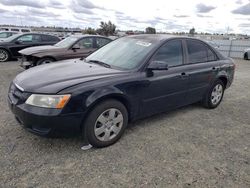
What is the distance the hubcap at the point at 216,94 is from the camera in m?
4.82

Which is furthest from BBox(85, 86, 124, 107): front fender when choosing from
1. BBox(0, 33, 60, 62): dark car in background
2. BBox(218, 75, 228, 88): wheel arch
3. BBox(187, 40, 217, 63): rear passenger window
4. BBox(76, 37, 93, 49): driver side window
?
BBox(0, 33, 60, 62): dark car in background

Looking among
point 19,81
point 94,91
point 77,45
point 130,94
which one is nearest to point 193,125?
point 130,94

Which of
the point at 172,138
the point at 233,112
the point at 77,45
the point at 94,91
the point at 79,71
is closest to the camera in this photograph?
the point at 94,91

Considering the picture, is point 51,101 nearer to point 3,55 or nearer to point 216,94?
point 216,94

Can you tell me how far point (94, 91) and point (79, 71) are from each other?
1.96 ft

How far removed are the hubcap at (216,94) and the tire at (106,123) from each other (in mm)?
2532

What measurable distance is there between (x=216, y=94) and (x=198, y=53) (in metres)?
1.15

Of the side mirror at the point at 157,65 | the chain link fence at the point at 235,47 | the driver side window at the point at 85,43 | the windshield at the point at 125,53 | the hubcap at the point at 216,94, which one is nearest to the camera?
the side mirror at the point at 157,65

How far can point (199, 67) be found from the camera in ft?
13.9

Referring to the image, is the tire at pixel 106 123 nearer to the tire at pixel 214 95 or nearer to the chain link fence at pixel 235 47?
the tire at pixel 214 95

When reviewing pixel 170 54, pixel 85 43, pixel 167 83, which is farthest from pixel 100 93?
pixel 85 43

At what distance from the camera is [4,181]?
2.33 m

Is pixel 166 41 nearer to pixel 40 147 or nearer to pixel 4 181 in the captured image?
pixel 40 147

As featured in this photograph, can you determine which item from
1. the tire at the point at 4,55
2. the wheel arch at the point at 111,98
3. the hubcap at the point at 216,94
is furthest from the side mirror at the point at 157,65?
the tire at the point at 4,55
